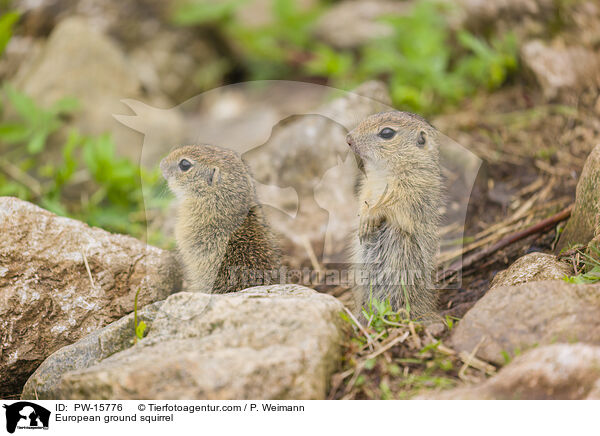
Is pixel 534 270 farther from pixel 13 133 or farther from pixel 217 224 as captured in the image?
pixel 13 133

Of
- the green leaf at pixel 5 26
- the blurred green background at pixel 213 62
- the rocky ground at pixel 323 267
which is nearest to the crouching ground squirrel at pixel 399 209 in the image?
the rocky ground at pixel 323 267

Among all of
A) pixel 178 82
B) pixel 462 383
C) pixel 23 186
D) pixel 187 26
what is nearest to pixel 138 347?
pixel 462 383

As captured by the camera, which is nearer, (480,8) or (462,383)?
(462,383)

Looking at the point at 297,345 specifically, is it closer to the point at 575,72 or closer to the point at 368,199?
the point at 368,199

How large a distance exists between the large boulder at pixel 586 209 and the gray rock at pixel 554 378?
1429 mm

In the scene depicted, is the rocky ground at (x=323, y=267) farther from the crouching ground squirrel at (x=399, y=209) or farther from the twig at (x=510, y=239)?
the crouching ground squirrel at (x=399, y=209)

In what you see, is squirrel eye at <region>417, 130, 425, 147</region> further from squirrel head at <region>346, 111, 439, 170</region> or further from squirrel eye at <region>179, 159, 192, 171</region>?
squirrel eye at <region>179, 159, 192, 171</region>

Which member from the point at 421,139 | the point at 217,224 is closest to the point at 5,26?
the point at 217,224

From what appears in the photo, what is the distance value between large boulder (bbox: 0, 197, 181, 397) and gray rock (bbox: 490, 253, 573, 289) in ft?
8.71

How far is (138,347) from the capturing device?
345cm

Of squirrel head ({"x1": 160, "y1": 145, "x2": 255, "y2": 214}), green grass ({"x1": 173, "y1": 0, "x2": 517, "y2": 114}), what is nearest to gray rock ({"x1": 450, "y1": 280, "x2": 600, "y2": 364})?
squirrel head ({"x1": 160, "y1": 145, "x2": 255, "y2": 214})

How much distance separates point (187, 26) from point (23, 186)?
4.94m

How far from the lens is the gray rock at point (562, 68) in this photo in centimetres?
663
